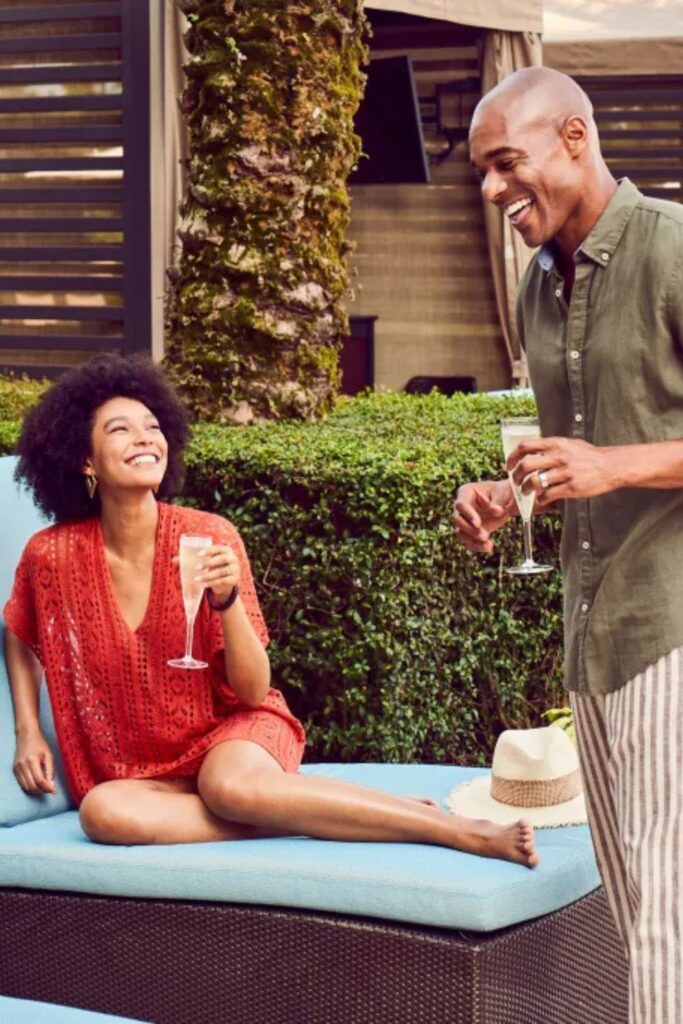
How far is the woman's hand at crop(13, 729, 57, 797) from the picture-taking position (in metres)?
4.05

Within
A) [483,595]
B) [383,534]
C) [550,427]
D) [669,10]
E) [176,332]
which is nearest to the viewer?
[550,427]

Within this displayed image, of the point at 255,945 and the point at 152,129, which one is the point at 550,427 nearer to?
the point at 255,945

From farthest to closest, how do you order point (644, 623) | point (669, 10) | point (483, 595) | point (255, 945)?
point (669, 10), point (483, 595), point (255, 945), point (644, 623)

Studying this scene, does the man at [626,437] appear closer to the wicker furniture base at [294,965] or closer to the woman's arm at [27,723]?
the wicker furniture base at [294,965]

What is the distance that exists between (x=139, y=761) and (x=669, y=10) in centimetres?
954

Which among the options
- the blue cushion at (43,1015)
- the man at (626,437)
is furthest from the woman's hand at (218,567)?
the blue cushion at (43,1015)

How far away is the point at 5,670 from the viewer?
4.18 meters

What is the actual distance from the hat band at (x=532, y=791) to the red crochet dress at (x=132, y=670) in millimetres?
479

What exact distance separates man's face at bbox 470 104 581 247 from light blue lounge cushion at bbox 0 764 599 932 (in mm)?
1287

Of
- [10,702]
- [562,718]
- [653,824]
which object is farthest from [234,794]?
[562,718]

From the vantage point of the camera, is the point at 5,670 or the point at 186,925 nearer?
the point at 186,925

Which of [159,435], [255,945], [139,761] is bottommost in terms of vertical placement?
[255,945]

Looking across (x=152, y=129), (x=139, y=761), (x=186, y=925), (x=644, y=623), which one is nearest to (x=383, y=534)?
(x=139, y=761)

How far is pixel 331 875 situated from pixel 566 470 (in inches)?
46.2
